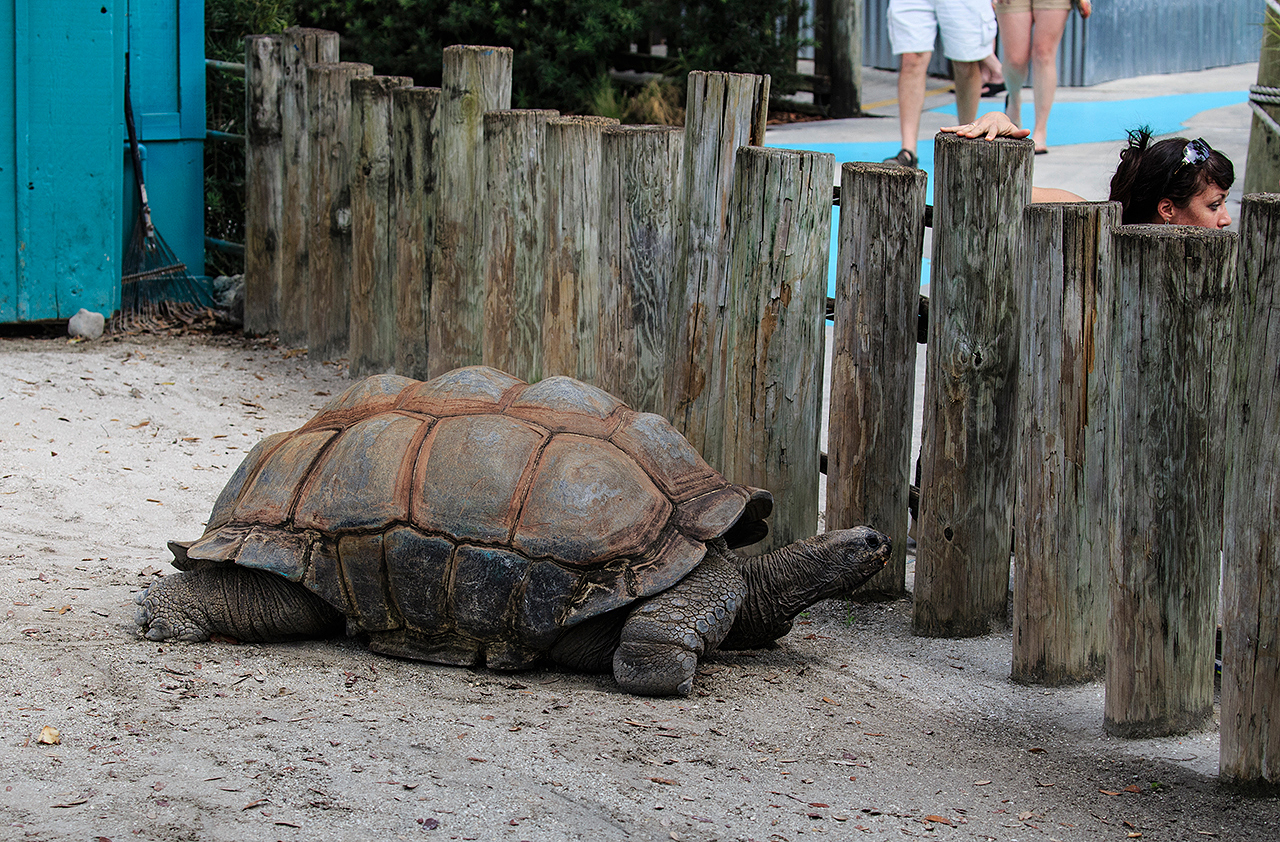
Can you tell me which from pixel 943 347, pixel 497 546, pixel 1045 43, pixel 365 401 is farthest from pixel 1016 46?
pixel 497 546

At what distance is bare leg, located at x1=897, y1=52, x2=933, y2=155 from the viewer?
28.7 ft

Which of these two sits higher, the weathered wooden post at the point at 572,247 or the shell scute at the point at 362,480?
the weathered wooden post at the point at 572,247

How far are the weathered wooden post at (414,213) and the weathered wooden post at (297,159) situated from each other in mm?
1033

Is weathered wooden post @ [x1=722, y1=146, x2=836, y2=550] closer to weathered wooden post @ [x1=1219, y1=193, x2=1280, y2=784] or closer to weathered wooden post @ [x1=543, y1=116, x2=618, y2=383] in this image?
weathered wooden post @ [x1=543, y1=116, x2=618, y2=383]

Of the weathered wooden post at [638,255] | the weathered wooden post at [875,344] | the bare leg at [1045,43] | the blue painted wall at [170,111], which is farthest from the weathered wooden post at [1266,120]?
the blue painted wall at [170,111]

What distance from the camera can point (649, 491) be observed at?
3939mm

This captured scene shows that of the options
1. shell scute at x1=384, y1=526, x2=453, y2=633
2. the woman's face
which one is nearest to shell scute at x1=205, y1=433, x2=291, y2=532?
shell scute at x1=384, y1=526, x2=453, y2=633

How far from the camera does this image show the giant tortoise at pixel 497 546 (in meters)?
3.80

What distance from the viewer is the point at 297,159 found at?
24.5ft

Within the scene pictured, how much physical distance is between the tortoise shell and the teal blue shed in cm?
431

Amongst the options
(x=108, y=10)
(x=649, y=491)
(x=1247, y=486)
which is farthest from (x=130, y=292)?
(x=1247, y=486)

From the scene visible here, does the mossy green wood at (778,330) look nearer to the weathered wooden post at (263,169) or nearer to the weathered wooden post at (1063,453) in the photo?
the weathered wooden post at (1063,453)

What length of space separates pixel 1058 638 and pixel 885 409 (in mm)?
967

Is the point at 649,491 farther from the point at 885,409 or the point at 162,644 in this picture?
the point at 162,644
